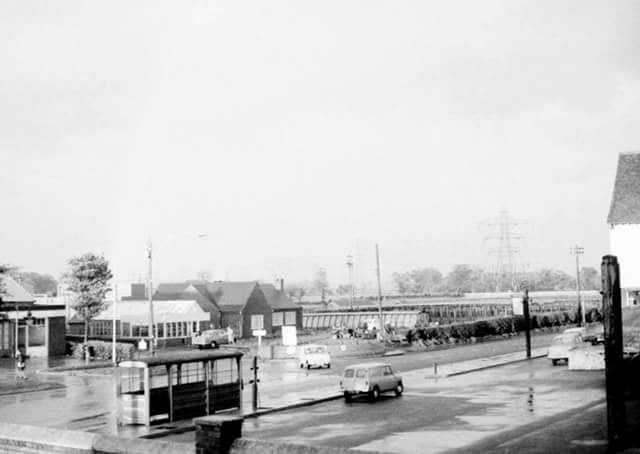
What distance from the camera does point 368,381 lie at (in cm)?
3369

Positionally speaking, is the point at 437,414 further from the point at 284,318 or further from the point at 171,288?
the point at 171,288

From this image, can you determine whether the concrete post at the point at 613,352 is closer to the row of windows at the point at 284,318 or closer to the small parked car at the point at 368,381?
the small parked car at the point at 368,381

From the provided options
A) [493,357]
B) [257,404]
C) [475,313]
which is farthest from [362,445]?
[475,313]

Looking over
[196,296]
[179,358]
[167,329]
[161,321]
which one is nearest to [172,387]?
[179,358]

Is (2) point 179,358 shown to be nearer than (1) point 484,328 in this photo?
Yes

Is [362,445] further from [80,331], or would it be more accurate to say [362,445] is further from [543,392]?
[80,331]

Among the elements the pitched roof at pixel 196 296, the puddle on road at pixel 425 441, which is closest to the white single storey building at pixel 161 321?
the pitched roof at pixel 196 296

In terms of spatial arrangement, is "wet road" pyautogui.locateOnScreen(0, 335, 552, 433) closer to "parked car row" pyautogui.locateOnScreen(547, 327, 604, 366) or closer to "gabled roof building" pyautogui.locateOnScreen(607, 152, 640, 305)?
"parked car row" pyautogui.locateOnScreen(547, 327, 604, 366)

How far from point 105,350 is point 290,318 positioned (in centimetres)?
3656

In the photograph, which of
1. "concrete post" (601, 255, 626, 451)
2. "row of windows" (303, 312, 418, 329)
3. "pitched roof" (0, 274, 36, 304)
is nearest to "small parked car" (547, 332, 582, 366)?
"concrete post" (601, 255, 626, 451)

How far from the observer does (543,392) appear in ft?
114

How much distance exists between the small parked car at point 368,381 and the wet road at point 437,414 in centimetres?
59

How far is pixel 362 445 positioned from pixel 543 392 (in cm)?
1512

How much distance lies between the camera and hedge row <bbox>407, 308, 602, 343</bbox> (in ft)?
231
